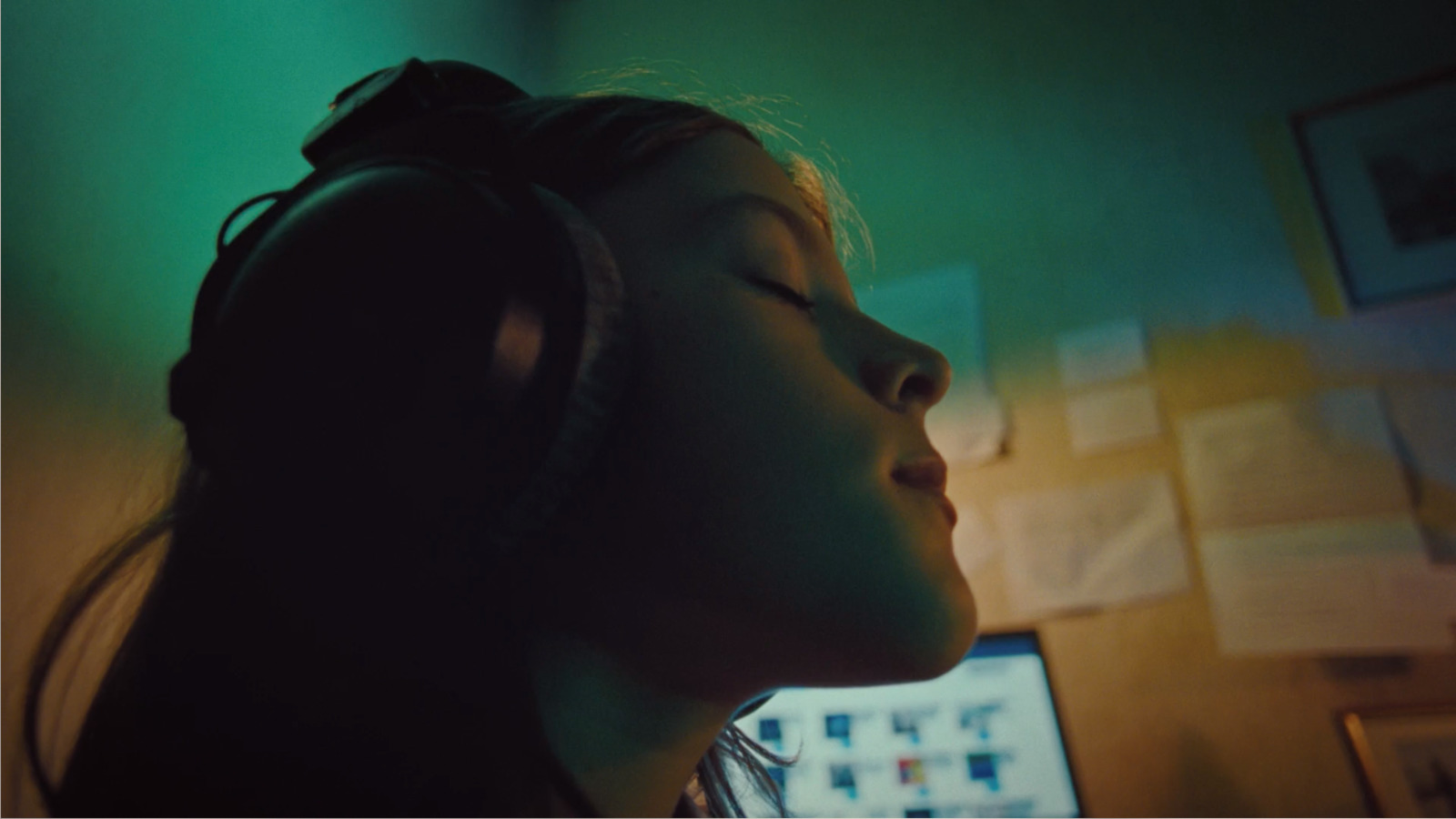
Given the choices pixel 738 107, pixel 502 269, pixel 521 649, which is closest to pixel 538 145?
pixel 502 269

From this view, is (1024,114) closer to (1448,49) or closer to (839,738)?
(1448,49)

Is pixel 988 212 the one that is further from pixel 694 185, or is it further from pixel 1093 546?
pixel 694 185

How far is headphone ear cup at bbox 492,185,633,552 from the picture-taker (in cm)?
36

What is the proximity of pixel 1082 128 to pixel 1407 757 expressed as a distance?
0.91 meters

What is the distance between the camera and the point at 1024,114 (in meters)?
1.16

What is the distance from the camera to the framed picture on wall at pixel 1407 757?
0.73 m

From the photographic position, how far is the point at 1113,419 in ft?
3.23

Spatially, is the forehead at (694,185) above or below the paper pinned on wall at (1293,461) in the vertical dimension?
Answer: above

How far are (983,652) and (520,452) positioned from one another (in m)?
0.76

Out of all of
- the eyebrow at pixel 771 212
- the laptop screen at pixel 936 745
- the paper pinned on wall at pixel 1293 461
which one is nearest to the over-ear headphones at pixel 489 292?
the eyebrow at pixel 771 212

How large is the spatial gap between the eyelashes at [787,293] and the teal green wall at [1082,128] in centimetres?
66

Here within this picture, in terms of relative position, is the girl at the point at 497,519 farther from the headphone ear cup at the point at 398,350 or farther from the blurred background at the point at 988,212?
the blurred background at the point at 988,212

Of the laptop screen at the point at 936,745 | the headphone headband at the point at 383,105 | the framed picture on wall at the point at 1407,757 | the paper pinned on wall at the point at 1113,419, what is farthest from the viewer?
the paper pinned on wall at the point at 1113,419

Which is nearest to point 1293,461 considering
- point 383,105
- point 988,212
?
point 988,212
